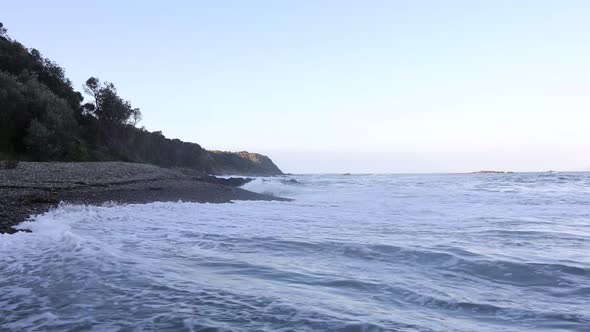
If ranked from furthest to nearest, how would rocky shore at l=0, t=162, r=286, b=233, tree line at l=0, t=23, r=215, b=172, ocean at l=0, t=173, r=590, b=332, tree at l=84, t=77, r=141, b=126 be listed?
tree at l=84, t=77, r=141, b=126
tree line at l=0, t=23, r=215, b=172
rocky shore at l=0, t=162, r=286, b=233
ocean at l=0, t=173, r=590, b=332

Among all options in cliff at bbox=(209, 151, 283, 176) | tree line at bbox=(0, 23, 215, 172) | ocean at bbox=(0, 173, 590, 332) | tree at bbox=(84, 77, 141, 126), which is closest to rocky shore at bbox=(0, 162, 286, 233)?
ocean at bbox=(0, 173, 590, 332)

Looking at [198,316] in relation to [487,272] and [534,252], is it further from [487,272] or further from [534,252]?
[534,252]

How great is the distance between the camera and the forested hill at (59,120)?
34.8 m

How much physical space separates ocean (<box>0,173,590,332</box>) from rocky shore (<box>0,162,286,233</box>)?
1.12 meters

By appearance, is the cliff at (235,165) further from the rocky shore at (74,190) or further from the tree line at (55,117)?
the rocky shore at (74,190)

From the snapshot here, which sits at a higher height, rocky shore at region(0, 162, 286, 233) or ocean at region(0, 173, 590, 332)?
rocky shore at region(0, 162, 286, 233)

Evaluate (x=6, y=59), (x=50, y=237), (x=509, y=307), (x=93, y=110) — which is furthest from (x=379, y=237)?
(x=93, y=110)

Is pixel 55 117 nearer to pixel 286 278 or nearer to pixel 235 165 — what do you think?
pixel 286 278

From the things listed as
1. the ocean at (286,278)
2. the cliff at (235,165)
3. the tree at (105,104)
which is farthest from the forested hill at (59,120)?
the cliff at (235,165)

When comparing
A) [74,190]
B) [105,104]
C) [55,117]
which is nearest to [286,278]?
[74,190]

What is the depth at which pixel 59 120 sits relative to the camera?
120ft

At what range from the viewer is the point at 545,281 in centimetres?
693

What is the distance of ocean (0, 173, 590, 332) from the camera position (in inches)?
188

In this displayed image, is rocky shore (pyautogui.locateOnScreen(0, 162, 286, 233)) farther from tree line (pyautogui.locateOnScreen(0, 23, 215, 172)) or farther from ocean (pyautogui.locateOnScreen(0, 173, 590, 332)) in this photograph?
tree line (pyautogui.locateOnScreen(0, 23, 215, 172))
